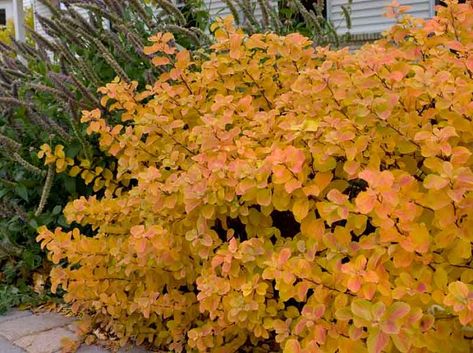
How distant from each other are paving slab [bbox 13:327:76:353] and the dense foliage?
0.52m

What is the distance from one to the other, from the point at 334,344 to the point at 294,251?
37cm

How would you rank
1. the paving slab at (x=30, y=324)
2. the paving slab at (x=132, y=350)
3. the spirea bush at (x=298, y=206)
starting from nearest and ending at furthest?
1. the spirea bush at (x=298, y=206)
2. the paving slab at (x=132, y=350)
3. the paving slab at (x=30, y=324)

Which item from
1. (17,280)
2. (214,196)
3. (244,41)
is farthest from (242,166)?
(17,280)

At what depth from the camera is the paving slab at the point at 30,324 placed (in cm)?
293

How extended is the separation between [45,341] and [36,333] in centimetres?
13

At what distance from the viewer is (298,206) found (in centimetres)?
183

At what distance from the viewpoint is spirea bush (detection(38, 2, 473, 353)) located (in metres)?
1.56

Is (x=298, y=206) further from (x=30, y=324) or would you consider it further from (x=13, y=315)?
(x=13, y=315)

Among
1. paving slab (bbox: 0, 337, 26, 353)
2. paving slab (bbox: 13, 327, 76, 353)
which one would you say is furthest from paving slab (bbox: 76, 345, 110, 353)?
paving slab (bbox: 0, 337, 26, 353)

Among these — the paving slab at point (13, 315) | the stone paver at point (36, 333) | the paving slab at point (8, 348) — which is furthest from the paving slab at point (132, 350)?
the paving slab at point (13, 315)

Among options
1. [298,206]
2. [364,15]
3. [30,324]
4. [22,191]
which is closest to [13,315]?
[30,324]

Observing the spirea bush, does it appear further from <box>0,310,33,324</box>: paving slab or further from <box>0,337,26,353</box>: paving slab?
<box>0,310,33,324</box>: paving slab

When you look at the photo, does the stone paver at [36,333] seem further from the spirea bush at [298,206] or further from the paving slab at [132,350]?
the spirea bush at [298,206]

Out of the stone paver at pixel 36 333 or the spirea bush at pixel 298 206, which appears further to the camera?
the stone paver at pixel 36 333
